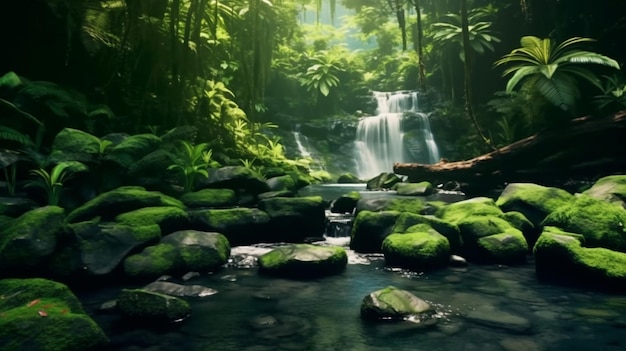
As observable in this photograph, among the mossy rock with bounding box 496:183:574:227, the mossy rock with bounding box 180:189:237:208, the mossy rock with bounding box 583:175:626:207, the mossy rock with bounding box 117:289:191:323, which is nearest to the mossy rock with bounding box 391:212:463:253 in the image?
the mossy rock with bounding box 496:183:574:227

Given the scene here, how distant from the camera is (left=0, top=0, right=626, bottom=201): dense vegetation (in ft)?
26.5

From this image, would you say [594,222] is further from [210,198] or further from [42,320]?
[210,198]

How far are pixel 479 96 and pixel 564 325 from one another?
64.3 ft

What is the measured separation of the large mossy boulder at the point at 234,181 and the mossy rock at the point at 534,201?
5129 mm

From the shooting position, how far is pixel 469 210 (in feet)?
24.3

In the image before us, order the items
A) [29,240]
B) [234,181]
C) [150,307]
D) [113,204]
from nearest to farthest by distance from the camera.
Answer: [150,307] < [29,240] < [113,204] < [234,181]

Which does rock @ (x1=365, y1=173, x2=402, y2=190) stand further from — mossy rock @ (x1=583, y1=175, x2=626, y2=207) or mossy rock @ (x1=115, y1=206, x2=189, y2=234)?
mossy rock @ (x1=115, y1=206, x2=189, y2=234)

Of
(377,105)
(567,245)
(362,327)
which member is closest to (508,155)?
(567,245)

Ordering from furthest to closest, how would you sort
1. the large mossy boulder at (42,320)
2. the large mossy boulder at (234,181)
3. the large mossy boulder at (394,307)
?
the large mossy boulder at (234,181)
the large mossy boulder at (394,307)
the large mossy boulder at (42,320)

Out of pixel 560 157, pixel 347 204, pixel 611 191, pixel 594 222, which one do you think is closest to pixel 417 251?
pixel 594 222

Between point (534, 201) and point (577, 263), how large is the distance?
98.1 inches

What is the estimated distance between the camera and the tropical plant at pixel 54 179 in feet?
22.2

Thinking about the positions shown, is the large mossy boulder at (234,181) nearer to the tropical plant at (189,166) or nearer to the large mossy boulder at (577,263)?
the tropical plant at (189,166)

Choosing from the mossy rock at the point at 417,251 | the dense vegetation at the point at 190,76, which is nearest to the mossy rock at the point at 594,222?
the mossy rock at the point at 417,251
